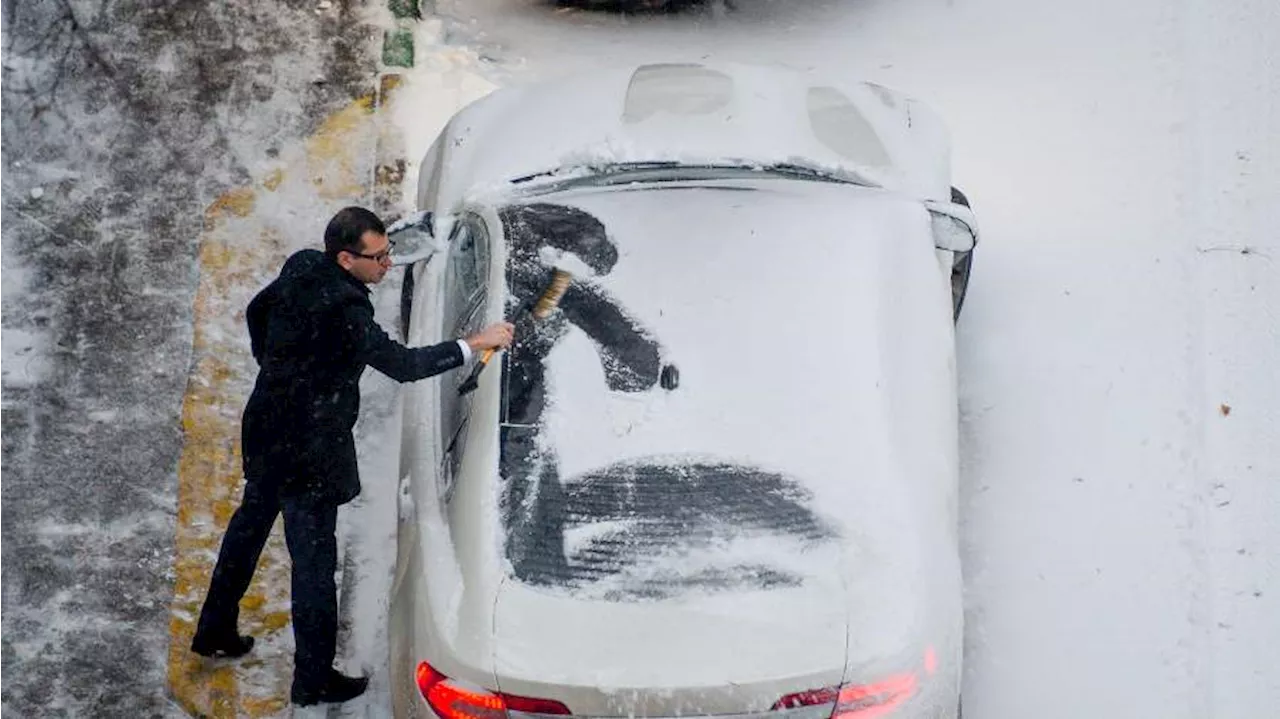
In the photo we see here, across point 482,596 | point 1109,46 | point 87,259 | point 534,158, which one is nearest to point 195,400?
point 87,259

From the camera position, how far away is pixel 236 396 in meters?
6.92

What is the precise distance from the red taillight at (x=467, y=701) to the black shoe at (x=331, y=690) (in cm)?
104

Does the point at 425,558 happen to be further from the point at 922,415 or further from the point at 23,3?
the point at 23,3

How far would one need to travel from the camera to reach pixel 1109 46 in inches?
317

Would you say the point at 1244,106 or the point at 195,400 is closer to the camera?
the point at 195,400

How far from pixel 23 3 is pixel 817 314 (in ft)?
16.7

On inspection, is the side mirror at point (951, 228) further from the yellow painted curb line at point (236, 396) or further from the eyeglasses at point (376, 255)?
the yellow painted curb line at point (236, 396)

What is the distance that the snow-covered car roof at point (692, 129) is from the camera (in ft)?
19.9

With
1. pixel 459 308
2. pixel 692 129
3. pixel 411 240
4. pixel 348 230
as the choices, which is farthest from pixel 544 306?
pixel 692 129

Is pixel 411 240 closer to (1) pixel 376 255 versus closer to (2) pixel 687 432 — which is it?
(1) pixel 376 255

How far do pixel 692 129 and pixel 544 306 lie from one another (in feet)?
3.65

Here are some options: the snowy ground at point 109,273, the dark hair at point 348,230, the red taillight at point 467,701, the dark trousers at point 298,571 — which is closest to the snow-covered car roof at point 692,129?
the dark hair at point 348,230

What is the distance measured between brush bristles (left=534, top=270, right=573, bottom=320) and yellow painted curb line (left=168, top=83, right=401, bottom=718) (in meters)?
1.74

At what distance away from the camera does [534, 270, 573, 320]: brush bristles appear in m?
5.36
